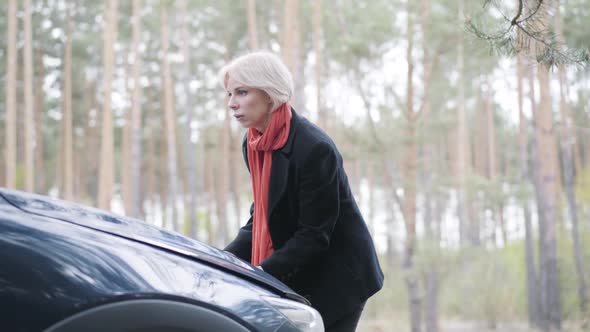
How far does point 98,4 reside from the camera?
939 inches

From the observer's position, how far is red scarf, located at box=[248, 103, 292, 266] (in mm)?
2523

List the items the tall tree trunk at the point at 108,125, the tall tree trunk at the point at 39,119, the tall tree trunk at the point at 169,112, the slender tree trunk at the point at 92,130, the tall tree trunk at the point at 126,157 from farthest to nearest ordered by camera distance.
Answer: the slender tree trunk at the point at 92,130 < the tall tree trunk at the point at 39,119 < the tall tree trunk at the point at 169,112 < the tall tree trunk at the point at 126,157 < the tall tree trunk at the point at 108,125

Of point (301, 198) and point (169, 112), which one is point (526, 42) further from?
point (169, 112)

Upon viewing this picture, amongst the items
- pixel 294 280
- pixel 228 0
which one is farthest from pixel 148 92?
pixel 294 280

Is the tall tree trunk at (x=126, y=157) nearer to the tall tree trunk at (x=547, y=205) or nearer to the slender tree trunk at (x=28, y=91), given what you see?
the slender tree trunk at (x=28, y=91)

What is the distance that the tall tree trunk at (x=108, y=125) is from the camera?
562 inches

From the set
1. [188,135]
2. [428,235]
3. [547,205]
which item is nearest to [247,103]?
[428,235]

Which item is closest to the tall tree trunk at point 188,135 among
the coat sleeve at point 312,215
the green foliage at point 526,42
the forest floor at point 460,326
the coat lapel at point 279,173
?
the forest floor at point 460,326

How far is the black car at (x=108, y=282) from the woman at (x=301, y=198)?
42 centimetres

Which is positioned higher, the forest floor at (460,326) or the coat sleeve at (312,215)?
the coat sleeve at (312,215)

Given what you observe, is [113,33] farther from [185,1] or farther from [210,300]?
[210,300]

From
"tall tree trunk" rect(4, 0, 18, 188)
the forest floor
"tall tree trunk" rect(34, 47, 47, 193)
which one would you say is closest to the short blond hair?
the forest floor

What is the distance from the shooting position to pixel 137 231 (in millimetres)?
2078

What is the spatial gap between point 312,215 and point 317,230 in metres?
0.05
